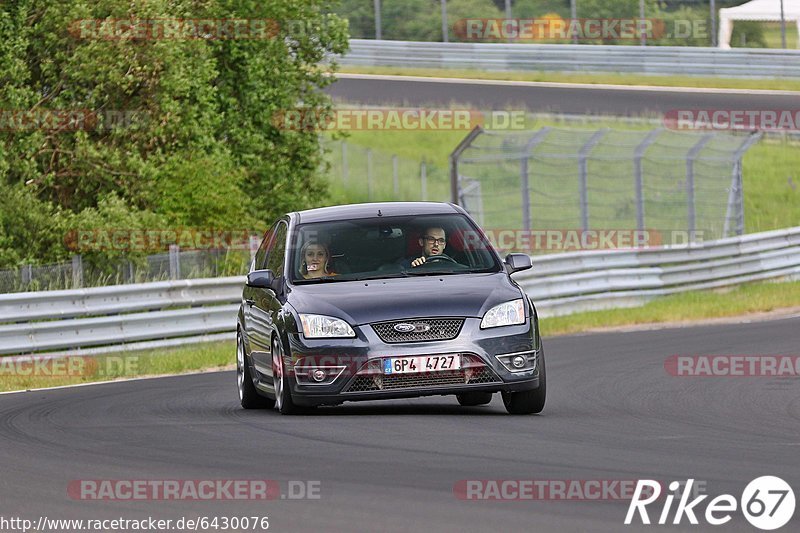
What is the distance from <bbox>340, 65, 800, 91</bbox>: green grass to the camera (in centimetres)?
4431

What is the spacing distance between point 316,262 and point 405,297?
1113 millimetres

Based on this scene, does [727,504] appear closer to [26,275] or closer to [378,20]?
[26,275]

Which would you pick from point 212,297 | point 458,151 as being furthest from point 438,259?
point 458,151

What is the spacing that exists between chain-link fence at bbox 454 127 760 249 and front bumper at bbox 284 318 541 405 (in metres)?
14.8

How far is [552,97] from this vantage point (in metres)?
44.1

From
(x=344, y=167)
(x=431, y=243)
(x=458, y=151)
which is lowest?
(x=344, y=167)

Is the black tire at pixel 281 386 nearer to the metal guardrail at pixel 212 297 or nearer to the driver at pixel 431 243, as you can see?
the driver at pixel 431 243

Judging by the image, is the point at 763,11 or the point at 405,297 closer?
the point at 405,297

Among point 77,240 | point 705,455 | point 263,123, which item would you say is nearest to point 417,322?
point 705,455
